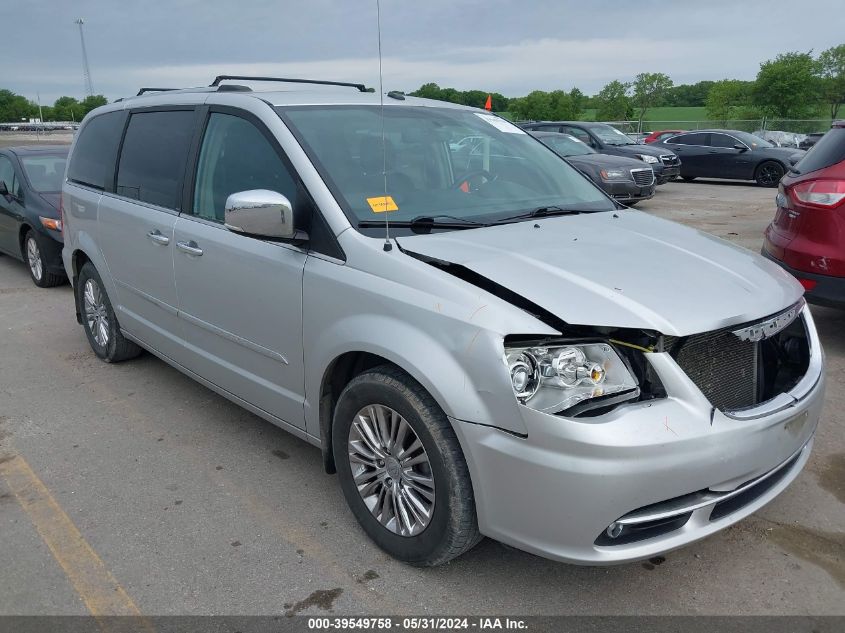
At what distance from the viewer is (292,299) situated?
317cm

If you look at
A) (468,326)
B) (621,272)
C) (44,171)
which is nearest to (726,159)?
(44,171)

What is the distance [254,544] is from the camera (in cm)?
310

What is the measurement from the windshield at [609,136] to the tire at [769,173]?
10.8 ft

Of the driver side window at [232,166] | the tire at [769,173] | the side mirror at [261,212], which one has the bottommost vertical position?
the tire at [769,173]

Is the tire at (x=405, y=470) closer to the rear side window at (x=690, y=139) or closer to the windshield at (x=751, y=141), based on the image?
the windshield at (x=751, y=141)

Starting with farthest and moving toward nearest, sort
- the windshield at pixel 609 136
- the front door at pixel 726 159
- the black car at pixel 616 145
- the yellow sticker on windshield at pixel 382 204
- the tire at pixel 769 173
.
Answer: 1. the front door at pixel 726 159
2. the tire at pixel 769 173
3. the windshield at pixel 609 136
4. the black car at pixel 616 145
5. the yellow sticker on windshield at pixel 382 204

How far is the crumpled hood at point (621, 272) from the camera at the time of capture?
95.8 inches

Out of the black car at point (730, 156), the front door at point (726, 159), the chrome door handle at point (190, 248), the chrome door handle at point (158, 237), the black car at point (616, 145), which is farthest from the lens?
the front door at point (726, 159)

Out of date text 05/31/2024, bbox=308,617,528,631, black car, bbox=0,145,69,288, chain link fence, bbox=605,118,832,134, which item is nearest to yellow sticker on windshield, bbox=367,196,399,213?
date text 05/31/2024, bbox=308,617,528,631

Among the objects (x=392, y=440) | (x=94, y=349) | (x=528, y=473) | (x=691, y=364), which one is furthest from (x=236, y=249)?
(x=94, y=349)

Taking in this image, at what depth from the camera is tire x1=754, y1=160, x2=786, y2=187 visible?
1816cm

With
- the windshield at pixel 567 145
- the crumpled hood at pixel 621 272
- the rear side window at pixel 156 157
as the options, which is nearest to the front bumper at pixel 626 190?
the windshield at pixel 567 145

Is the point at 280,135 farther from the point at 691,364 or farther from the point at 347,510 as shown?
the point at 691,364

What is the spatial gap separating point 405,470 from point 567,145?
13233 millimetres
